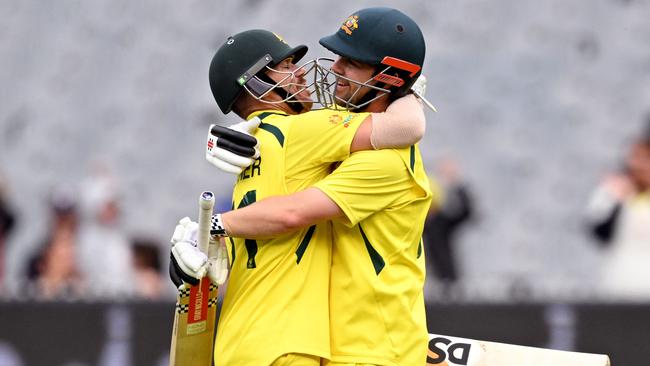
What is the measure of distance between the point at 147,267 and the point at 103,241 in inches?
16.7

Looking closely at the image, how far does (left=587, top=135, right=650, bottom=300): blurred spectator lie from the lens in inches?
389

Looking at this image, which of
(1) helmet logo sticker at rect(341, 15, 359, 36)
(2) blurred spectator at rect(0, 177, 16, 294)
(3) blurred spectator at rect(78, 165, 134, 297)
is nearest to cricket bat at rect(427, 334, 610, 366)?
(1) helmet logo sticker at rect(341, 15, 359, 36)

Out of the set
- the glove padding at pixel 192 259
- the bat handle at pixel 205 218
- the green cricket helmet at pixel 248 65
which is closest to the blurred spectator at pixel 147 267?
the green cricket helmet at pixel 248 65

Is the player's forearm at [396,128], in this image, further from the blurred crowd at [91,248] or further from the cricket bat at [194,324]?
the blurred crowd at [91,248]

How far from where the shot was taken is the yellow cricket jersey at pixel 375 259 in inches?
200

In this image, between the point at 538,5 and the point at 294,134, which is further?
the point at 538,5

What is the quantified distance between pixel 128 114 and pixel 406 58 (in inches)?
314

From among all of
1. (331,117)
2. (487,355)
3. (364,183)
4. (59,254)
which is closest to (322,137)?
(331,117)

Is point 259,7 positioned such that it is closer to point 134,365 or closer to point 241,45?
point 134,365

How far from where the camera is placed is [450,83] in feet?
40.9

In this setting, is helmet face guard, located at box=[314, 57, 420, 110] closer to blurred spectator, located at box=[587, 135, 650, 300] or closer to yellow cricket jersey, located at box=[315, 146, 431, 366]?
yellow cricket jersey, located at box=[315, 146, 431, 366]

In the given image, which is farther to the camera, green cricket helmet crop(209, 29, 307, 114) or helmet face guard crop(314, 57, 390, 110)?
green cricket helmet crop(209, 29, 307, 114)

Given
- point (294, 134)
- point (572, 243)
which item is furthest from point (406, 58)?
point (572, 243)

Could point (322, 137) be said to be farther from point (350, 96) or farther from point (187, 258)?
point (187, 258)
